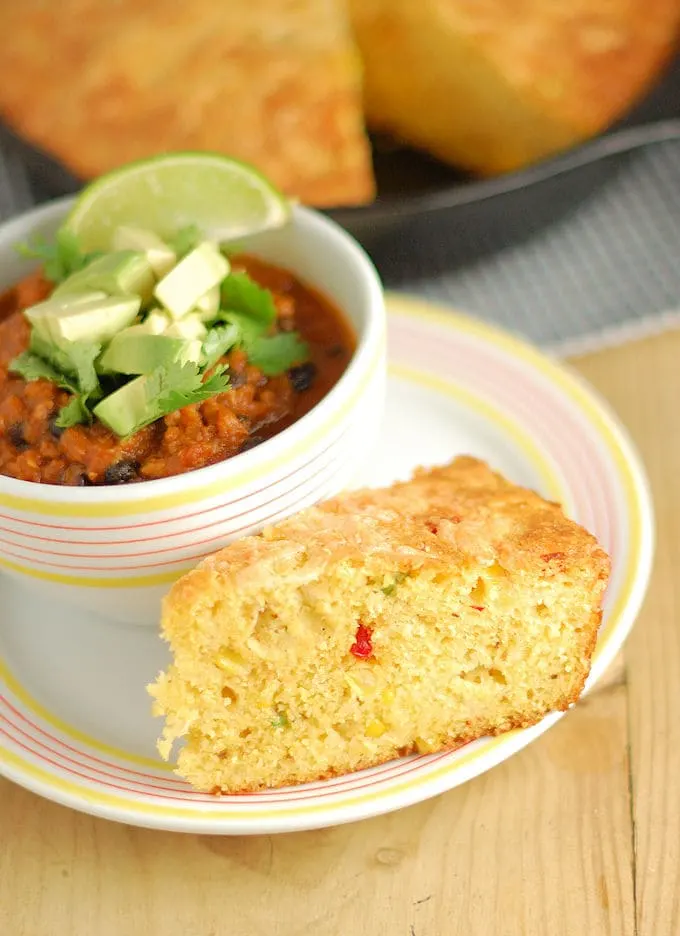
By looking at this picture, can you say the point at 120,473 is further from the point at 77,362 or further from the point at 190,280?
the point at 190,280

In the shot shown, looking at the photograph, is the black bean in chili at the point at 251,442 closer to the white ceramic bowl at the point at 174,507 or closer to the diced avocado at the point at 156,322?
the white ceramic bowl at the point at 174,507

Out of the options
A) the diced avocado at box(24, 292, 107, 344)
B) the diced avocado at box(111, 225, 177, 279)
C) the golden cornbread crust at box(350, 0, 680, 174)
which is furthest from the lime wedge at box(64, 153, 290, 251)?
Result: the golden cornbread crust at box(350, 0, 680, 174)

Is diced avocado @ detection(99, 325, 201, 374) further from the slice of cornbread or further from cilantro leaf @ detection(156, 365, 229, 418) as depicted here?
the slice of cornbread

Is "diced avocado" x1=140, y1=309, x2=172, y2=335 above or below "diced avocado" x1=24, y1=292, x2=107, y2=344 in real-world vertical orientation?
below

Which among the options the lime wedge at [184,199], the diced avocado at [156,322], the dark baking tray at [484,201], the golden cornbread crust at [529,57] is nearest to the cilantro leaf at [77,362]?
the diced avocado at [156,322]

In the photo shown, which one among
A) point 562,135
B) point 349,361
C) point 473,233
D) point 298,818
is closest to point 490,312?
point 473,233
